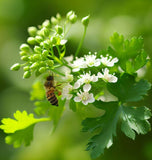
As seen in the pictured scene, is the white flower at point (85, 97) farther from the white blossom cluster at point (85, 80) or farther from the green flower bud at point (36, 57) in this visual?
the green flower bud at point (36, 57)

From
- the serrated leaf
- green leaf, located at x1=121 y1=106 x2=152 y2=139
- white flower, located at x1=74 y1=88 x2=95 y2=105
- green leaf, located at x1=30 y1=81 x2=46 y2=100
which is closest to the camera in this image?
green leaf, located at x1=121 y1=106 x2=152 y2=139

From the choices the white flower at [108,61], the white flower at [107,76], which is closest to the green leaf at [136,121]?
the white flower at [107,76]

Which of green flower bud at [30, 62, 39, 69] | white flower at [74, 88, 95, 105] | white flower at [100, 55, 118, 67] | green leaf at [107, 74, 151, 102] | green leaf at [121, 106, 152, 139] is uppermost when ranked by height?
green flower bud at [30, 62, 39, 69]

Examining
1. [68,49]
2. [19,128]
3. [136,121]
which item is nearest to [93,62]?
[136,121]

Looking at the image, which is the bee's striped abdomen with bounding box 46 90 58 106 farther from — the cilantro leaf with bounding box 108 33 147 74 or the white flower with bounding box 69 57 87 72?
the cilantro leaf with bounding box 108 33 147 74

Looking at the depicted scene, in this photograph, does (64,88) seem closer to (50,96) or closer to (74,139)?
(50,96)

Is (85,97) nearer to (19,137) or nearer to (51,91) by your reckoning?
(51,91)

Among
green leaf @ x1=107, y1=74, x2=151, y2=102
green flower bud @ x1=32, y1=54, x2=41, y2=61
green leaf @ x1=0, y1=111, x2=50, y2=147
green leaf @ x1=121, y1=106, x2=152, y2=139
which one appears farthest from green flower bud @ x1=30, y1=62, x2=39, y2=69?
green leaf @ x1=121, y1=106, x2=152, y2=139

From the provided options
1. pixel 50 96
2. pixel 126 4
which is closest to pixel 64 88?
pixel 50 96
